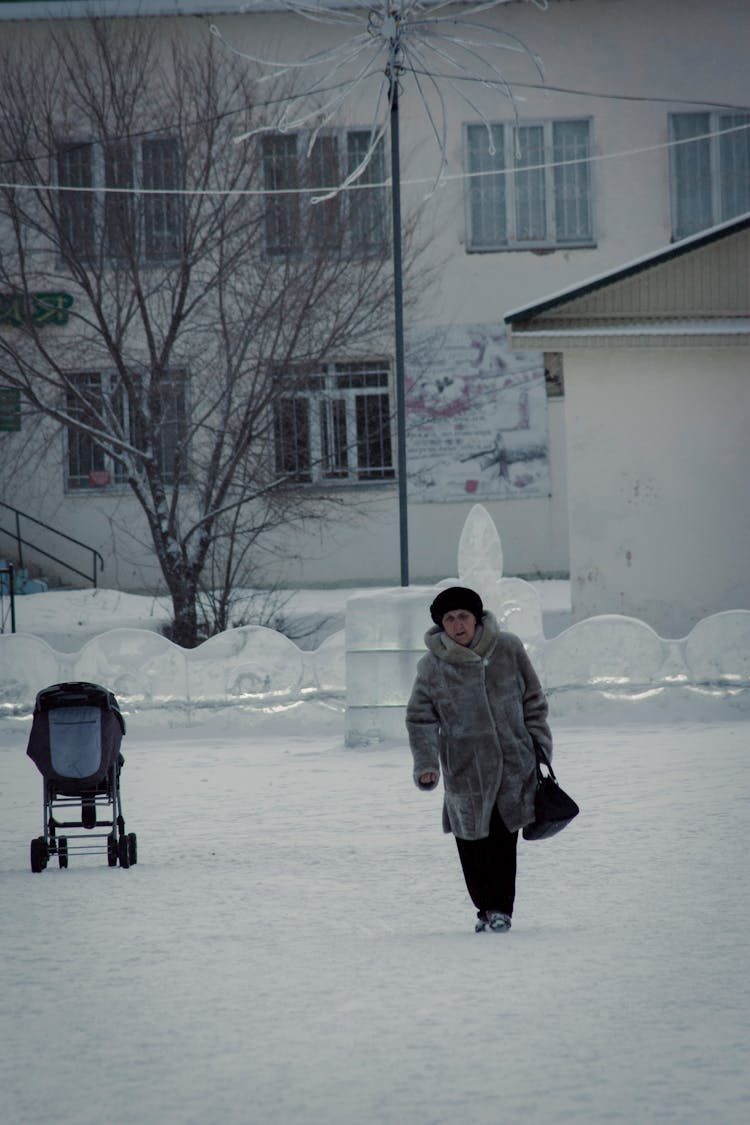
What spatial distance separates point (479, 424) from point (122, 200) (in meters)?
9.21

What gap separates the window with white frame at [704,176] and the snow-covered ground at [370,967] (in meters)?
18.4

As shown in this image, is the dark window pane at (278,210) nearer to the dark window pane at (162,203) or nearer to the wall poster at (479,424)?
the dark window pane at (162,203)

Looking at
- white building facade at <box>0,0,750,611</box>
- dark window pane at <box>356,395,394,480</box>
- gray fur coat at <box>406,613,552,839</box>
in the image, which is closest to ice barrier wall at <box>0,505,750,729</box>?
gray fur coat at <box>406,613,552,839</box>

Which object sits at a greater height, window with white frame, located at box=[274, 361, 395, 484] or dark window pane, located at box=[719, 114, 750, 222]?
dark window pane, located at box=[719, 114, 750, 222]

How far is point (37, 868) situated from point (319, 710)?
5.63 m

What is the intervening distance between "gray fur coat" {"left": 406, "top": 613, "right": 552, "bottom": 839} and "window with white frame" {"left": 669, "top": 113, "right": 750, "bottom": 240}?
875 inches

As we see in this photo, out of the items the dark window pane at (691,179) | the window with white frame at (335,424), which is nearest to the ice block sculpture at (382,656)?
the window with white frame at (335,424)

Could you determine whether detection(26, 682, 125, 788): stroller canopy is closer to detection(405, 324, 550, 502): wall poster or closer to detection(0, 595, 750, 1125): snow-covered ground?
detection(0, 595, 750, 1125): snow-covered ground

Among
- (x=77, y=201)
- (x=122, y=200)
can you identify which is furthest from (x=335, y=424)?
(x=77, y=201)

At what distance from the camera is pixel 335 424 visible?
26328 millimetres

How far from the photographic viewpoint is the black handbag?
22.2 feet

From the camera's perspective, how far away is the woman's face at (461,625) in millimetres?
6832

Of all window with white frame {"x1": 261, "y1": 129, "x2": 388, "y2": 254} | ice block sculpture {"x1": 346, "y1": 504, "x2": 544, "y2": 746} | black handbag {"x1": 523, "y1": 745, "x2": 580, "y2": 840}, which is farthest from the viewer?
window with white frame {"x1": 261, "y1": 129, "x2": 388, "y2": 254}

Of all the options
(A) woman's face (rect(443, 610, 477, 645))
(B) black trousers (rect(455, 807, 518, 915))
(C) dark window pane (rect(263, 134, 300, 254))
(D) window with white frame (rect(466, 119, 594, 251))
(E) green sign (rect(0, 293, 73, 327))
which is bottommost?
(B) black trousers (rect(455, 807, 518, 915))
